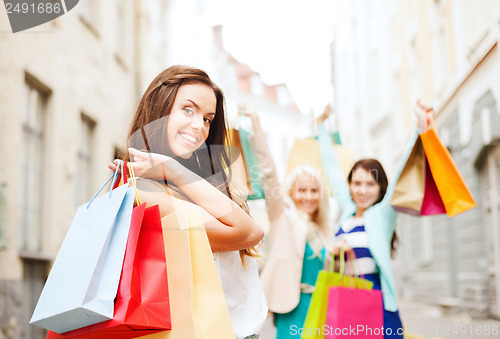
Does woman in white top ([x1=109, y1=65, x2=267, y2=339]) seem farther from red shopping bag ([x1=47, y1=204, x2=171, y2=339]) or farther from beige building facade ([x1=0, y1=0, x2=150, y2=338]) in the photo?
beige building facade ([x1=0, y1=0, x2=150, y2=338])

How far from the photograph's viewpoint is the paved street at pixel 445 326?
5039 mm

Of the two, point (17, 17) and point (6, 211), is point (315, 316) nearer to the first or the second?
point (17, 17)

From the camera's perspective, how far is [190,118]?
130 centimetres

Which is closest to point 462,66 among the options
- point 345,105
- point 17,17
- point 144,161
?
point 17,17

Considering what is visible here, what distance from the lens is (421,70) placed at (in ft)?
31.2

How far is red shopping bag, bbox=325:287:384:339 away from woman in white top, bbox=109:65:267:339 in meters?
0.98

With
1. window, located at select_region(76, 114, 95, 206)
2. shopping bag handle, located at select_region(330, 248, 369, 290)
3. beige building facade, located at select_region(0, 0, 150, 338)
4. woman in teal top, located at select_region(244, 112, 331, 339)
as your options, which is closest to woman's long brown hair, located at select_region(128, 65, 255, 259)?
woman in teal top, located at select_region(244, 112, 331, 339)

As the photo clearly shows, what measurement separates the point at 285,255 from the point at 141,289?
5.32ft

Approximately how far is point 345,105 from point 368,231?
14353 millimetres

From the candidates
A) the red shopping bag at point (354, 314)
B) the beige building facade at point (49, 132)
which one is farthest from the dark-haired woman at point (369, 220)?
the beige building facade at point (49, 132)

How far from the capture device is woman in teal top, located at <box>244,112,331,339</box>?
8.19 ft

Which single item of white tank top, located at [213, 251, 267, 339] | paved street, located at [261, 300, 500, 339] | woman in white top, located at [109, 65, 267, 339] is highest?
woman in white top, located at [109, 65, 267, 339]

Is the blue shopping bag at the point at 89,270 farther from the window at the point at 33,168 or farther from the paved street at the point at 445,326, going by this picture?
the window at the point at 33,168

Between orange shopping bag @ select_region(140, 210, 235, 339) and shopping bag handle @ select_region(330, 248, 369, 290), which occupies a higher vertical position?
orange shopping bag @ select_region(140, 210, 235, 339)
